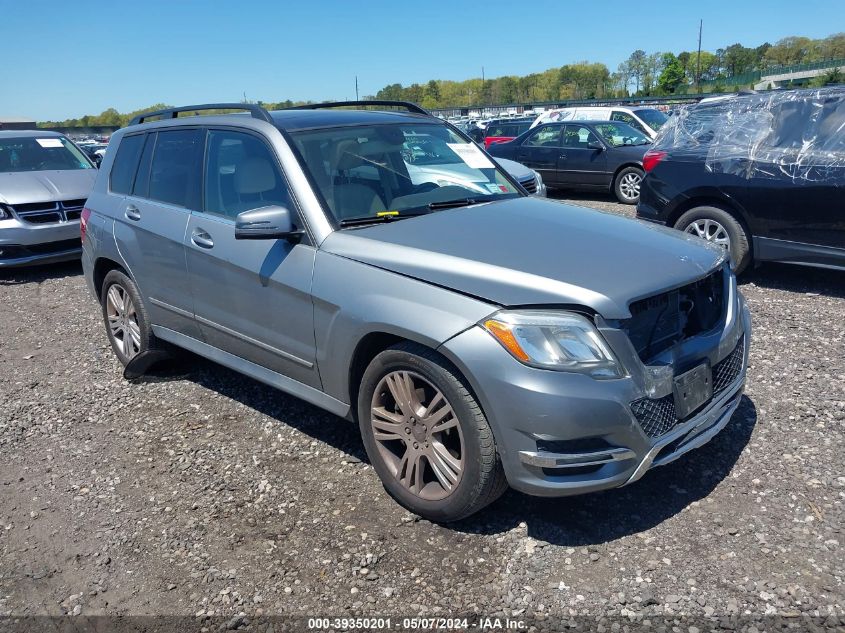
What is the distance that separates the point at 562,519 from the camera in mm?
3244

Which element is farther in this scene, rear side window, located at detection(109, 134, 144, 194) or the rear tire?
the rear tire

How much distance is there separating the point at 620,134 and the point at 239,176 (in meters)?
→ 10.7

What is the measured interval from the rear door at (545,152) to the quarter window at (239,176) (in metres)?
10.4

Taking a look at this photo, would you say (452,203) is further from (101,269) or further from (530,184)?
(530,184)

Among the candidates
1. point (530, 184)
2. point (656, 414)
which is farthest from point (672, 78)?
point (656, 414)

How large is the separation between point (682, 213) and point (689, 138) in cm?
81

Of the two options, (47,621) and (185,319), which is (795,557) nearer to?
(47,621)

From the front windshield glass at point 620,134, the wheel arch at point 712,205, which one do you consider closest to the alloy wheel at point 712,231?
the wheel arch at point 712,205

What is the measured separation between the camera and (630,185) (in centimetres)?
1266

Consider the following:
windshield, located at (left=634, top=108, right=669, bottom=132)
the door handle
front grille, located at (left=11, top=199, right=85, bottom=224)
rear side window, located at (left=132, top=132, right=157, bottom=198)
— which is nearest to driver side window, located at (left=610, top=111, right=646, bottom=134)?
windshield, located at (left=634, top=108, right=669, bottom=132)

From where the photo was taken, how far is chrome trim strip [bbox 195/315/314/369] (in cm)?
365

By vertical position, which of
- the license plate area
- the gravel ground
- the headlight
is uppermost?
the headlight

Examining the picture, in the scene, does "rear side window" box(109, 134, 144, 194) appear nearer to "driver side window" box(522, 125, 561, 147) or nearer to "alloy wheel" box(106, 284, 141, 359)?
"alloy wheel" box(106, 284, 141, 359)

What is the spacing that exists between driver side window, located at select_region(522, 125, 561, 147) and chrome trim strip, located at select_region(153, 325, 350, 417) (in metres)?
10.6
